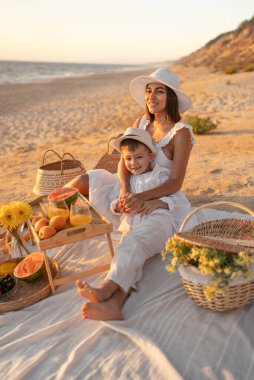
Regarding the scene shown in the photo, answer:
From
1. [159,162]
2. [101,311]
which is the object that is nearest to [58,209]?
[101,311]

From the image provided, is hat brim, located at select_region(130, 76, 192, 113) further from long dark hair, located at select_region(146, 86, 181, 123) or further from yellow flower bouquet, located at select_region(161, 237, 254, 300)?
yellow flower bouquet, located at select_region(161, 237, 254, 300)

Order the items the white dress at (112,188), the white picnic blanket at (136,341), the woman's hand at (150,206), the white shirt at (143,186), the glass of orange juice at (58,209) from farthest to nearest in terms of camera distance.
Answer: the white dress at (112,188)
the white shirt at (143,186)
the woman's hand at (150,206)
the glass of orange juice at (58,209)
the white picnic blanket at (136,341)

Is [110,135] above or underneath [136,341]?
above

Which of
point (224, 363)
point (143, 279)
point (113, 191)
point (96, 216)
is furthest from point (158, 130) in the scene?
point (224, 363)

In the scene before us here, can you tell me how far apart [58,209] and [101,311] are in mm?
947

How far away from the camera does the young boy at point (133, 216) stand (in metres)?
2.73

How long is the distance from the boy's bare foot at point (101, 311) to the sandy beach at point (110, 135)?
267cm

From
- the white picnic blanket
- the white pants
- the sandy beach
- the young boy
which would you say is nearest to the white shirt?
the young boy

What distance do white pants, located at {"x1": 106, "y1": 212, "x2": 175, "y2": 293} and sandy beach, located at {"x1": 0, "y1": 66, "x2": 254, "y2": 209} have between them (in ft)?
6.33

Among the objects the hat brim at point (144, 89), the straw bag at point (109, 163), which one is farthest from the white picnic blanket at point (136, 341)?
the straw bag at point (109, 163)

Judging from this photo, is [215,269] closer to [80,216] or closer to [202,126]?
[80,216]

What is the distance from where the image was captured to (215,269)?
2355 mm

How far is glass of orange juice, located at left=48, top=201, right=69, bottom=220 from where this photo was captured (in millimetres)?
3111

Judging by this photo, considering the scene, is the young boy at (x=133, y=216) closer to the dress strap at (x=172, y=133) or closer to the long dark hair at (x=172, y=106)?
the dress strap at (x=172, y=133)
